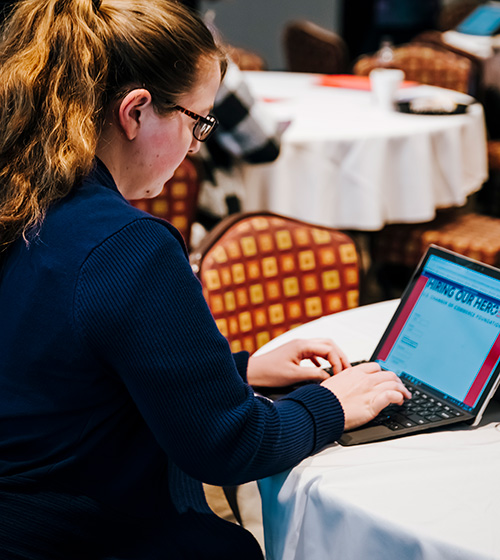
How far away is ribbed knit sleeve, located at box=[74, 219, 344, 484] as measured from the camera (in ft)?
2.85

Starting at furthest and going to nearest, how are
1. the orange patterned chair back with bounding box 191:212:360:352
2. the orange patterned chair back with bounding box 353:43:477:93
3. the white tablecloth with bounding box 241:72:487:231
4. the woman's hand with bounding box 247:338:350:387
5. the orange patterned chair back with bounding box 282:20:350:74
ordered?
1. the orange patterned chair back with bounding box 282:20:350:74
2. the orange patterned chair back with bounding box 353:43:477:93
3. the white tablecloth with bounding box 241:72:487:231
4. the orange patterned chair back with bounding box 191:212:360:352
5. the woman's hand with bounding box 247:338:350:387

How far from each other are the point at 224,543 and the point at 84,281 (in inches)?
18.2

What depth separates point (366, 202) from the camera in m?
3.04

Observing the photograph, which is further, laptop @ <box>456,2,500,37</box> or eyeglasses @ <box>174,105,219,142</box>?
laptop @ <box>456,2,500,37</box>

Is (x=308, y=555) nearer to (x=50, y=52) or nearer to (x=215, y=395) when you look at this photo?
(x=215, y=395)

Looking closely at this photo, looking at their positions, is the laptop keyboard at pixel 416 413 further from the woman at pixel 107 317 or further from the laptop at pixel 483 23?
the laptop at pixel 483 23

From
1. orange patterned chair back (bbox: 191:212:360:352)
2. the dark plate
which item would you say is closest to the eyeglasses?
orange patterned chair back (bbox: 191:212:360:352)

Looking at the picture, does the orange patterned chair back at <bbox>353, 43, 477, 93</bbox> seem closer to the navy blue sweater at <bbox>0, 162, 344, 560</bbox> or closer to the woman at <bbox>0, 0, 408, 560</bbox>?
the woman at <bbox>0, 0, 408, 560</bbox>

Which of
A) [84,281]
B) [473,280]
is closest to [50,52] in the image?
[84,281]

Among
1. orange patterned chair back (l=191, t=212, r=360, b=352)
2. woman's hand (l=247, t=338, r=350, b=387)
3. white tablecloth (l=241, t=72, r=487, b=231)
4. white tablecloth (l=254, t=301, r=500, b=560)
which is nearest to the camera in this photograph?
white tablecloth (l=254, t=301, r=500, b=560)

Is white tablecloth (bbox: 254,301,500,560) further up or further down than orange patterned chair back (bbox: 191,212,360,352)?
further up

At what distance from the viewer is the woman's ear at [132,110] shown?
96cm

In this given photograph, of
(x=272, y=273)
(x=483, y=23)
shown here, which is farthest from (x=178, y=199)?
(x=483, y=23)

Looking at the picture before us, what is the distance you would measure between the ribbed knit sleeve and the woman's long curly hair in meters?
0.13
